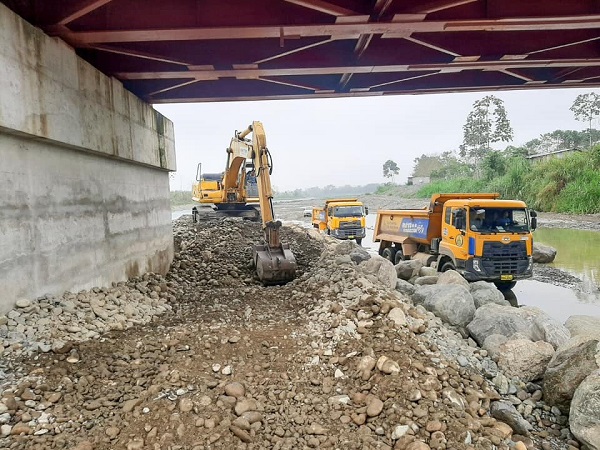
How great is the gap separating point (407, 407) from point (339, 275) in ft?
12.5

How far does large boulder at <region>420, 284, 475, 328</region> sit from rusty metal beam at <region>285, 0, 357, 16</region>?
4528 mm

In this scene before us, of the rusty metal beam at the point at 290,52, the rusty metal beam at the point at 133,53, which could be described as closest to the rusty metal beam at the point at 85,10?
the rusty metal beam at the point at 133,53

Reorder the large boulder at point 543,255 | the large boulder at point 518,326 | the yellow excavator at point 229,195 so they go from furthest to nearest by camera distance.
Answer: the yellow excavator at point 229,195 → the large boulder at point 543,255 → the large boulder at point 518,326

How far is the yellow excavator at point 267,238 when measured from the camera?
313 inches

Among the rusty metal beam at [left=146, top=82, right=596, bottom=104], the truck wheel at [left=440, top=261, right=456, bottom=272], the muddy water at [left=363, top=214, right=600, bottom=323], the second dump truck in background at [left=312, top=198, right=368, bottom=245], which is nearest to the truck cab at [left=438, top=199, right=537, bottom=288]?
the truck wheel at [left=440, top=261, right=456, bottom=272]

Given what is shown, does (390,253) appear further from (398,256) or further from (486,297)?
(486,297)

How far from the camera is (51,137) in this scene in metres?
5.00

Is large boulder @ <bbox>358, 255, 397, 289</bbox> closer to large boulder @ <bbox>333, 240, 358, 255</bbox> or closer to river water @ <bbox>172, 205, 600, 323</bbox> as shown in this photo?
large boulder @ <bbox>333, 240, 358, 255</bbox>

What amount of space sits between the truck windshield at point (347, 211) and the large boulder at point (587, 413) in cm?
1613

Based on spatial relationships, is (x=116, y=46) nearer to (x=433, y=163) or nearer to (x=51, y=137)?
(x=51, y=137)

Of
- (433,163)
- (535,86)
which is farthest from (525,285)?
(433,163)

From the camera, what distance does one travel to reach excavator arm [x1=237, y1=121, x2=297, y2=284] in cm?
795

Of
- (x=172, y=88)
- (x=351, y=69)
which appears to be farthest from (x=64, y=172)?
(x=351, y=69)

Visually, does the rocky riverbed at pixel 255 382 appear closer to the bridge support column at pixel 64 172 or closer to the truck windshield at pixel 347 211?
the bridge support column at pixel 64 172
